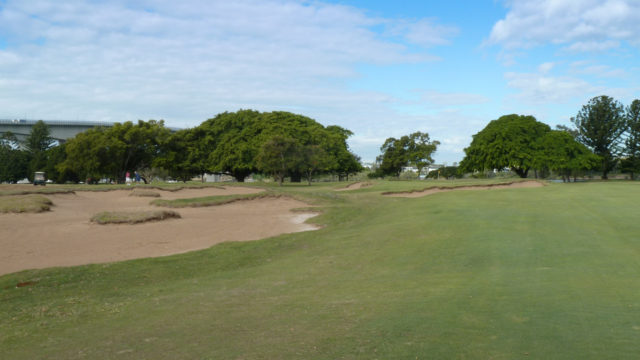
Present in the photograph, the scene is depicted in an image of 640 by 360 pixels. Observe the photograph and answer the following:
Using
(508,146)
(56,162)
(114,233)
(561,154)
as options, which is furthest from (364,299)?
(56,162)

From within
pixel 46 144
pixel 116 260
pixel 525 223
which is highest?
pixel 46 144

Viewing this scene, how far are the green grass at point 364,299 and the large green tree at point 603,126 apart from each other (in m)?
62.4

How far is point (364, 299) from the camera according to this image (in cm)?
826

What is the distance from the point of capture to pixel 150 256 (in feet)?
53.7

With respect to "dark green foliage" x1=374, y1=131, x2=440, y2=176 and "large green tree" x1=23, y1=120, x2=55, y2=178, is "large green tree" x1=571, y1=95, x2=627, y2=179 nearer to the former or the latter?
"dark green foliage" x1=374, y1=131, x2=440, y2=176

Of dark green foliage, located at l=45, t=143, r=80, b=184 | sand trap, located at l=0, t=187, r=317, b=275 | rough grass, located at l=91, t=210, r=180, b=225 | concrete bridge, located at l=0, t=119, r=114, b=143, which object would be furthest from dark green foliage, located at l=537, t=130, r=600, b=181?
concrete bridge, located at l=0, t=119, r=114, b=143

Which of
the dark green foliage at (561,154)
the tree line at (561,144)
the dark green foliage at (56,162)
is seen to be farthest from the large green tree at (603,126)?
the dark green foliage at (56,162)

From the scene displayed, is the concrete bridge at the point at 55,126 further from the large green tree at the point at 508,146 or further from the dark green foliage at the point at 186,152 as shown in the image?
the large green tree at the point at 508,146

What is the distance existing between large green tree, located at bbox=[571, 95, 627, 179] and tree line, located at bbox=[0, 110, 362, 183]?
35.6 m

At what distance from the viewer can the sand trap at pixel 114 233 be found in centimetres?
1648

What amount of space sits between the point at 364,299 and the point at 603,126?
75864 millimetres

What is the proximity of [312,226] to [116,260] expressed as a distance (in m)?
10.4

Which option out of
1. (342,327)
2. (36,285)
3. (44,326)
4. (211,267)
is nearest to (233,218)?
(211,267)

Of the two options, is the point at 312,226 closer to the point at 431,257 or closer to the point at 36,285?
the point at 431,257
